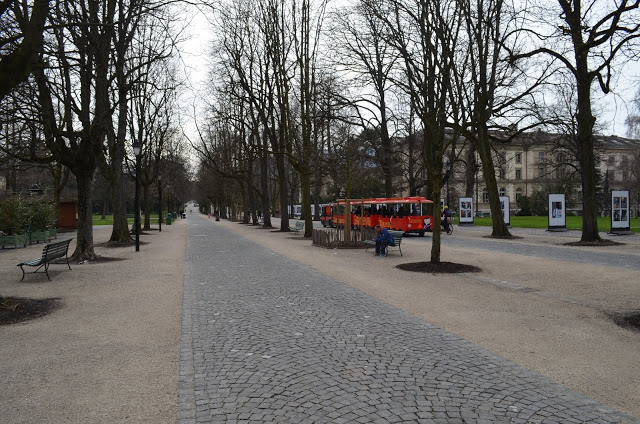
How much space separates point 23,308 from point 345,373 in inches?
248

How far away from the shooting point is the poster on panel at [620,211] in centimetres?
2619

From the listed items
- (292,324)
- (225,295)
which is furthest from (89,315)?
(292,324)

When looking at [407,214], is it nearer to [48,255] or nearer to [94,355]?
[48,255]

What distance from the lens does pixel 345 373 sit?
17.0 ft

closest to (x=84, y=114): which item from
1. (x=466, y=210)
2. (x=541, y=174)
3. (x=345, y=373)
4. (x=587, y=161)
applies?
(x=345, y=373)

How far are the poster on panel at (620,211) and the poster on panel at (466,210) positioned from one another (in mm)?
15322

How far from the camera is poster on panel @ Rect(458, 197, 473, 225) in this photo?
41531 mm

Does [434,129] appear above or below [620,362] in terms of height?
above

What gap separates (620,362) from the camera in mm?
5645

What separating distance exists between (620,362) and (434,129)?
894 cm

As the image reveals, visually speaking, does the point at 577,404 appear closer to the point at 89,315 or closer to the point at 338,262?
the point at 89,315

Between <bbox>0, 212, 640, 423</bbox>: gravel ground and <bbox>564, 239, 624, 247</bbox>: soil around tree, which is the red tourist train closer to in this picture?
<bbox>564, 239, 624, 247</bbox>: soil around tree

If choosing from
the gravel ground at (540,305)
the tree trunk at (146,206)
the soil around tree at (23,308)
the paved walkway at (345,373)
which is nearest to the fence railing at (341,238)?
the gravel ground at (540,305)

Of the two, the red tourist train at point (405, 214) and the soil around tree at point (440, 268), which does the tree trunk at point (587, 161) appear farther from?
the red tourist train at point (405, 214)
